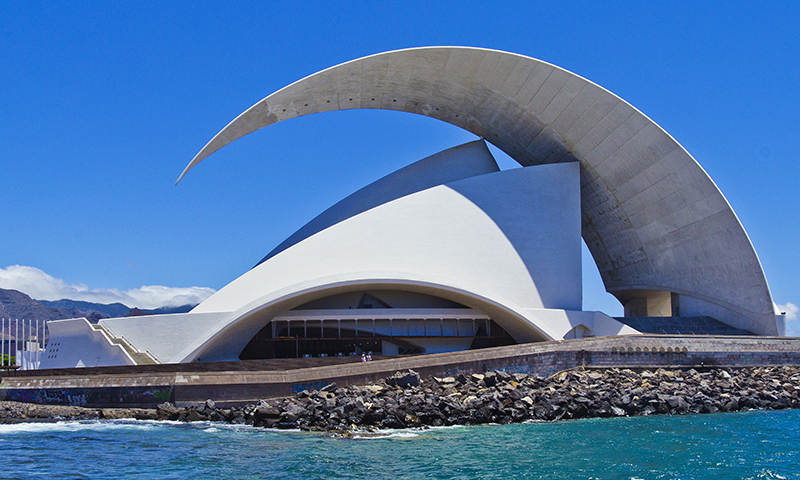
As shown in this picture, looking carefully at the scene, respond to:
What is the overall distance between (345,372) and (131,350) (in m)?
7.77

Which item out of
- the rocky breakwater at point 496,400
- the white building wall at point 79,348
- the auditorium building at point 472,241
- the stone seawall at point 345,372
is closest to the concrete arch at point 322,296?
the auditorium building at point 472,241

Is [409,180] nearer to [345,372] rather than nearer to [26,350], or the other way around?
[345,372]

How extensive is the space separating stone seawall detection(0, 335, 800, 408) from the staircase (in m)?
2.80

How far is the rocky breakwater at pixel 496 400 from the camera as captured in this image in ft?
46.6

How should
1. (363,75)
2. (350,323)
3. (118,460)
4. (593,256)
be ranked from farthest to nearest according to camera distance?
(593,256) < (363,75) < (350,323) < (118,460)

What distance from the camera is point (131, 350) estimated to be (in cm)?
2014

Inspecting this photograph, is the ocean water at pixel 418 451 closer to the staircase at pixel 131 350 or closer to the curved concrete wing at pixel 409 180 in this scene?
the staircase at pixel 131 350

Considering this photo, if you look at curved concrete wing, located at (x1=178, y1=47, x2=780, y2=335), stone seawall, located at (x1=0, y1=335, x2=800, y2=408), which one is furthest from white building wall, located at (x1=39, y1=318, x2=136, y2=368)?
curved concrete wing, located at (x1=178, y1=47, x2=780, y2=335)

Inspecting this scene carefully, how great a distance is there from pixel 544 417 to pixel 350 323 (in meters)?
9.91

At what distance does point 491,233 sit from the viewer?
24.5 metres

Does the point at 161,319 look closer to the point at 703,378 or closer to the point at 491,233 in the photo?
the point at 491,233

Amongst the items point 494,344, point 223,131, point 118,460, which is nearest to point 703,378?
point 494,344

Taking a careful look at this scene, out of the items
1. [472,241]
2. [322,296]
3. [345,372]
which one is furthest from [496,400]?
[472,241]

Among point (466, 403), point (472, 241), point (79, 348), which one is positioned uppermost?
point (472, 241)
